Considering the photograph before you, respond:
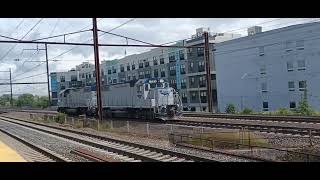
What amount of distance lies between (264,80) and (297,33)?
26.2 ft

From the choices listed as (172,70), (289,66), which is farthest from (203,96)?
(289,66)

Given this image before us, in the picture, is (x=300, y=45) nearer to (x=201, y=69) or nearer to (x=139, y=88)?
(x=139, y=88)

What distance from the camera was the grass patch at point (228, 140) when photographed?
1634cm

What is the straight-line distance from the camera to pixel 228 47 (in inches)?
2430

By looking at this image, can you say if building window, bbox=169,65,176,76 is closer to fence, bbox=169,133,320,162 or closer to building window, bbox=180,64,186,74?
building window, bbox=180,64,186,74

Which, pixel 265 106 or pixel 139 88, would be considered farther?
pixel 265 106

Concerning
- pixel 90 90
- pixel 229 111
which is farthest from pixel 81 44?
pixel 229 111

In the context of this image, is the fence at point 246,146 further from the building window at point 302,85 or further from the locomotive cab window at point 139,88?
the building window at point 302,85

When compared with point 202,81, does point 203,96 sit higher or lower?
lower

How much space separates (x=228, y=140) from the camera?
17.3 meters

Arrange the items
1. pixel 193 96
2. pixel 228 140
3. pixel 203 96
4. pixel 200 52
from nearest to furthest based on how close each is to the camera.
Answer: pixel 228 140 → pixel 203 96 → pixel 193 96 → pixel 200 52

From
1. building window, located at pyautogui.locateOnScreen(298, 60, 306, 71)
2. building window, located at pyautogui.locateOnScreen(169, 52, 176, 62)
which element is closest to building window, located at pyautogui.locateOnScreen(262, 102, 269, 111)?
building window, located at pyautogui.locateOnScreen(298, 60, 306, 71)

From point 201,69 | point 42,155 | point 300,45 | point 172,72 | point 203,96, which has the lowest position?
point 42,155
